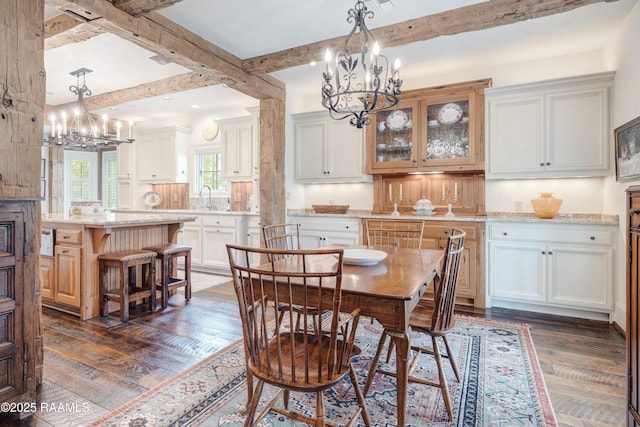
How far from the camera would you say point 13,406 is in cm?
179

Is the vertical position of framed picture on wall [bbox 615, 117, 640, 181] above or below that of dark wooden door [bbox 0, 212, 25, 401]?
above

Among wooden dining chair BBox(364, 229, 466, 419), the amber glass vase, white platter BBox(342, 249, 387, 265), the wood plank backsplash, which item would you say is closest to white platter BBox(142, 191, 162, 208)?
the wood plank backsplash

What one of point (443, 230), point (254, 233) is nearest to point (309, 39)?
point (443, 230)

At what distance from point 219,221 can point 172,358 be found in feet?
9.49

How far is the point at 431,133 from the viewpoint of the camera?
4.12 meters

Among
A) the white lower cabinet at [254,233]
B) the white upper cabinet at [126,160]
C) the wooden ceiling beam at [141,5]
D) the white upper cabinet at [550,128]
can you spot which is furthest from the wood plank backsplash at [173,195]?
the white upper cabinet at [550,128]

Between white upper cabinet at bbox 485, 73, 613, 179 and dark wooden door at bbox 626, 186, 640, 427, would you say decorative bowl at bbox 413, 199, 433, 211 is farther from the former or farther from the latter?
dark wooden door at bbox 626, 186, 640, 427

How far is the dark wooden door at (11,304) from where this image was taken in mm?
1764

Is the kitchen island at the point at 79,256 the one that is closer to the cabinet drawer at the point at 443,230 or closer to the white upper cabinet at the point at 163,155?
the white upper cabinet at the point at 163,155

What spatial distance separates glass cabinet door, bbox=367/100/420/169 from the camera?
4.18m

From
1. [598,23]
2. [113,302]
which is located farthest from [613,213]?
[113,302]

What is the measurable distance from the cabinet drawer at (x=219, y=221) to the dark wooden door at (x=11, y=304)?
3.24 m

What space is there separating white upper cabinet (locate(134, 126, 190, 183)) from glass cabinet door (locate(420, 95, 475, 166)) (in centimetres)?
427

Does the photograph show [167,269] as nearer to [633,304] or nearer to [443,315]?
[443,315]
